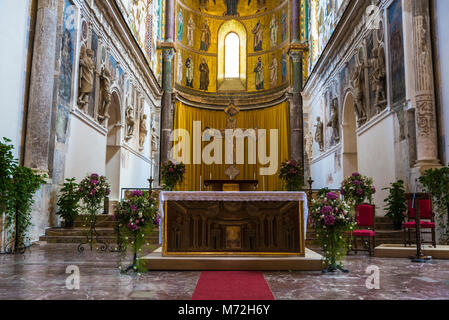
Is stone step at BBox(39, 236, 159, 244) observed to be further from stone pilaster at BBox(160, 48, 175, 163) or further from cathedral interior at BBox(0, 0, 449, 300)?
stone pilaster at BBox(160, 48, 175, 163)

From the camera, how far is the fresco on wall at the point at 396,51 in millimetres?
9727

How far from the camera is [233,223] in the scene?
20.6ft

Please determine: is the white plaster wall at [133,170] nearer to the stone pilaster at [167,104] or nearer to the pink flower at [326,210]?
the stone pilaster at [167,104]

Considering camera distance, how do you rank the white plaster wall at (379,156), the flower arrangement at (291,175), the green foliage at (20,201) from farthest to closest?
1. the flower arrangement at (291,175)
2. the white plaster wall at (379,156)
3. the green foliage at (20,201)

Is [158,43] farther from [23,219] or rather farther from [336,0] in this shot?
[23,219]

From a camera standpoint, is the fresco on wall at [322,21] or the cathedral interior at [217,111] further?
the fresco on wall at [322,21]

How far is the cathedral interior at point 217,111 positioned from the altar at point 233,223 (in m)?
0.03

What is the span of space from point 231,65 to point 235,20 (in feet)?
9.38

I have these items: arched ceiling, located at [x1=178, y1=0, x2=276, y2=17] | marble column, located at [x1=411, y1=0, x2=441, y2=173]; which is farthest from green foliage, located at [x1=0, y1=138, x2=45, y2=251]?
arched ceiling, located at [x1=178, y1=0, x2=276, y2=17]

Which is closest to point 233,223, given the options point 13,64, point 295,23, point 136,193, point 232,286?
point 136,193

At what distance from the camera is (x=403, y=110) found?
9547mm

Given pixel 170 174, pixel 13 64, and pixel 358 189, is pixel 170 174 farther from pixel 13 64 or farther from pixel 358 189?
pixel 358 189

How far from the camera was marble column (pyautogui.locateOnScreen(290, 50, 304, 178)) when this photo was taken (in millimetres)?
21194

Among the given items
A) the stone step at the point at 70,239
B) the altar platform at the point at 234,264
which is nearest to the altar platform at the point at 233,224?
the altar platform at the point at 234,264
